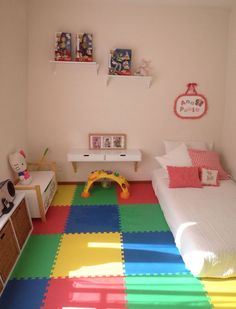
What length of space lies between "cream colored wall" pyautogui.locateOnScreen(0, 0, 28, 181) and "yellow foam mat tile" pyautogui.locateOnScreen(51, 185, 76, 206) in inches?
28.8

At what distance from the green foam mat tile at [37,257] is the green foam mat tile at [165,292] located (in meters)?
0.73

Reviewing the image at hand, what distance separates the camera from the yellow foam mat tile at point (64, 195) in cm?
349

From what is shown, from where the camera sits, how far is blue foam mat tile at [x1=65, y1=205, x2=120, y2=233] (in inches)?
112

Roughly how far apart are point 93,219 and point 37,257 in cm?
83

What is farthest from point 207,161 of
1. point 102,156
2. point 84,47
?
point 84,47

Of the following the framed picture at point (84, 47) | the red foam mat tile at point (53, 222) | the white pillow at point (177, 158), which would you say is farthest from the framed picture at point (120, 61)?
the red foam mat tile at point (53, 222)

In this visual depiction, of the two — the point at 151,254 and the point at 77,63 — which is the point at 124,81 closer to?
the point at 77,63

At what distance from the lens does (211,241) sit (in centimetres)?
216

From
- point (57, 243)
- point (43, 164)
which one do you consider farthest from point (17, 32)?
point (57, 243)

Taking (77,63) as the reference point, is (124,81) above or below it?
below

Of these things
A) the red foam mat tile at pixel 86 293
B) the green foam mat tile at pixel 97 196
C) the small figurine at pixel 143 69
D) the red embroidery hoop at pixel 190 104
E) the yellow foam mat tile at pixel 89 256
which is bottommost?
the red foam mat tile at pixel 86 293

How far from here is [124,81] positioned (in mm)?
3758

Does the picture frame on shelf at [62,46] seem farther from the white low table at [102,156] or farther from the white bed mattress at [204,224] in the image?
the white bed mattress at [204,224]

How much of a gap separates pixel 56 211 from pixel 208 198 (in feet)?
6.03
